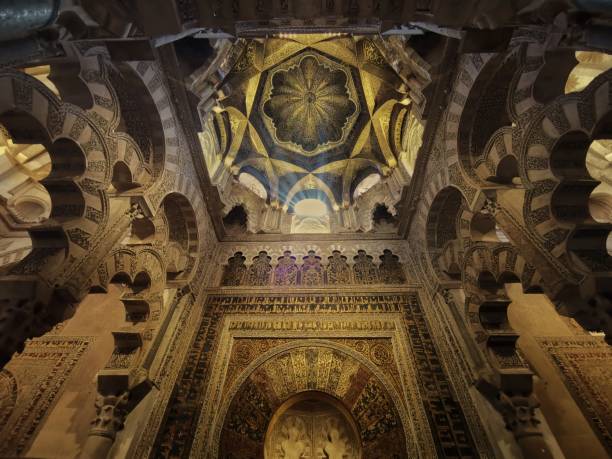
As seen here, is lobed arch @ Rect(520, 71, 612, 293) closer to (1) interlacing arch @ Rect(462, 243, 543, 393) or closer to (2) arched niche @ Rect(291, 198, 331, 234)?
(1) interlacing arch @ Rect(462, 243, 543, 393)

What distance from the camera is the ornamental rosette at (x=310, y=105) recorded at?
31.0 ft

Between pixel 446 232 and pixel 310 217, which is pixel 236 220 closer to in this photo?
pixel 310 217

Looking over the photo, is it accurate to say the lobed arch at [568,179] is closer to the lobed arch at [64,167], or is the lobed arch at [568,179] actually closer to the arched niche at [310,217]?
the arched niche at [310,217]

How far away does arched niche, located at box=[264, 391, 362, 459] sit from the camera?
5.16 metres

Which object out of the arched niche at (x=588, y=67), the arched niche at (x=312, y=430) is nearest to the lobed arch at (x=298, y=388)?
the arched niche at (x=312, y=430)

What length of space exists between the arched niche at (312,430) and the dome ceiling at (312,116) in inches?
241

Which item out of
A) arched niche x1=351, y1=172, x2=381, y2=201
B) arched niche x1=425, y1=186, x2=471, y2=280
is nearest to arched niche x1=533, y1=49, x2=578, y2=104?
arched niche x1=425, y1=186, x2=471, y2=280

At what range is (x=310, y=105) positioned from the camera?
10.0 meters

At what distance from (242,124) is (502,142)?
734 centimetres

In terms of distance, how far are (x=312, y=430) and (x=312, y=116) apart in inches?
369

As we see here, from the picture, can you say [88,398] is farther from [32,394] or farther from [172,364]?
[172,364]

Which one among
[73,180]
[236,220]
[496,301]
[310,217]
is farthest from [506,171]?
[236,220]

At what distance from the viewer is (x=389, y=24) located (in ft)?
11.7

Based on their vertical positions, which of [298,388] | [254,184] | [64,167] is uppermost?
[254,184]
